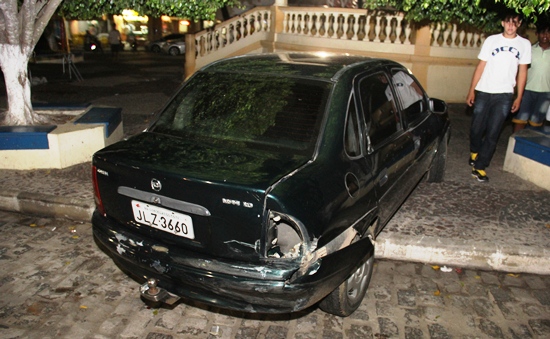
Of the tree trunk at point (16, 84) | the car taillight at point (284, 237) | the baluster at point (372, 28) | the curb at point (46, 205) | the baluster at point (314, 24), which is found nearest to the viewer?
the car taillight at point (284, 237)

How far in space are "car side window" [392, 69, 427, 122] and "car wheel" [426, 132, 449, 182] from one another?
0.91 m

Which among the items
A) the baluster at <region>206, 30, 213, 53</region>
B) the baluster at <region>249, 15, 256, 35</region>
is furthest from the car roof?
the baluster at <region>249, 15, 256, 35</region>

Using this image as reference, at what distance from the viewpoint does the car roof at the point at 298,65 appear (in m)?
3.75

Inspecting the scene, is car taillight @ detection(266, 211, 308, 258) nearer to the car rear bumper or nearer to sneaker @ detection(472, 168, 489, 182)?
the car rear bumper

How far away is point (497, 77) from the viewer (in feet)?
19.0

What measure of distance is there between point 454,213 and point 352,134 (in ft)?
7.78

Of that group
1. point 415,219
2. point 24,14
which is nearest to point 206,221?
point 415,219

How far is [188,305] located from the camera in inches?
150

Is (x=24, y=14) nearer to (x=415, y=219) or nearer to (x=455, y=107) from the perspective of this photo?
(x=415, y=219)

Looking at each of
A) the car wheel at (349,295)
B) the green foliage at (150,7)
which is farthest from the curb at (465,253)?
→ the green foliage at (150,7)

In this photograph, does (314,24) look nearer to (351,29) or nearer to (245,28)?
(351,29)

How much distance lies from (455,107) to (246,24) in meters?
6.76

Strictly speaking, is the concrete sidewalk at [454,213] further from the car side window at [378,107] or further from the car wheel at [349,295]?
the car side window at [378,107]

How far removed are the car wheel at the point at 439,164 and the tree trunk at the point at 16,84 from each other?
560 centimetres
